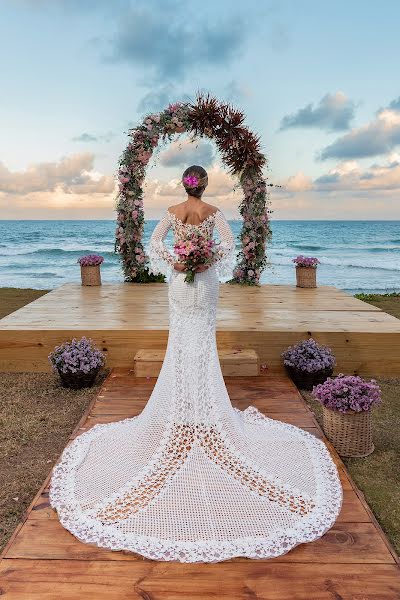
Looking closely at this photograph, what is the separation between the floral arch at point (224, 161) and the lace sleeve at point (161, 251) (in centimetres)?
701

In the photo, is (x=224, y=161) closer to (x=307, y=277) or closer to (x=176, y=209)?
(x=307, y=277)

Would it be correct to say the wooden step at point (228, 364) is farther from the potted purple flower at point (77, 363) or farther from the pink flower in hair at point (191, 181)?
the pink flower in hair at point (191, 181)

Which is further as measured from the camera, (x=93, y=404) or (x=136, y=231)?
(x=136, y=231)

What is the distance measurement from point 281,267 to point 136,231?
77.8 feet

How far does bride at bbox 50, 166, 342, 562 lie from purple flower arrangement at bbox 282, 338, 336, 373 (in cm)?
162

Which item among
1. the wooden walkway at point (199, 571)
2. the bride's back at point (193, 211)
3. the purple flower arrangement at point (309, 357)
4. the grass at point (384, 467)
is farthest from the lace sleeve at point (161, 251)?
the purple flower arrangement at point (309, 357)

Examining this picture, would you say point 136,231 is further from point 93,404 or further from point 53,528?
point 53,528

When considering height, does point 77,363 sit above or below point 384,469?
above

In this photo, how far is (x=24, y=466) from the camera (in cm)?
482

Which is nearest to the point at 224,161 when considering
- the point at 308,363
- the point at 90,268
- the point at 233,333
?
the point at 90,268

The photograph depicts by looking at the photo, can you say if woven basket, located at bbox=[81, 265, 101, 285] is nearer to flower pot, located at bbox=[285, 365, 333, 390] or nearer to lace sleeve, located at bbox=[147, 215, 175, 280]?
flower pot, located at bbox=[285, 365, 333, 390]

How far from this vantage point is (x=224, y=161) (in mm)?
11461

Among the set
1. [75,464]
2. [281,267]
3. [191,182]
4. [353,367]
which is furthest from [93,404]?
[281,267]

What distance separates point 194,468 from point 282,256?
38777 mm
